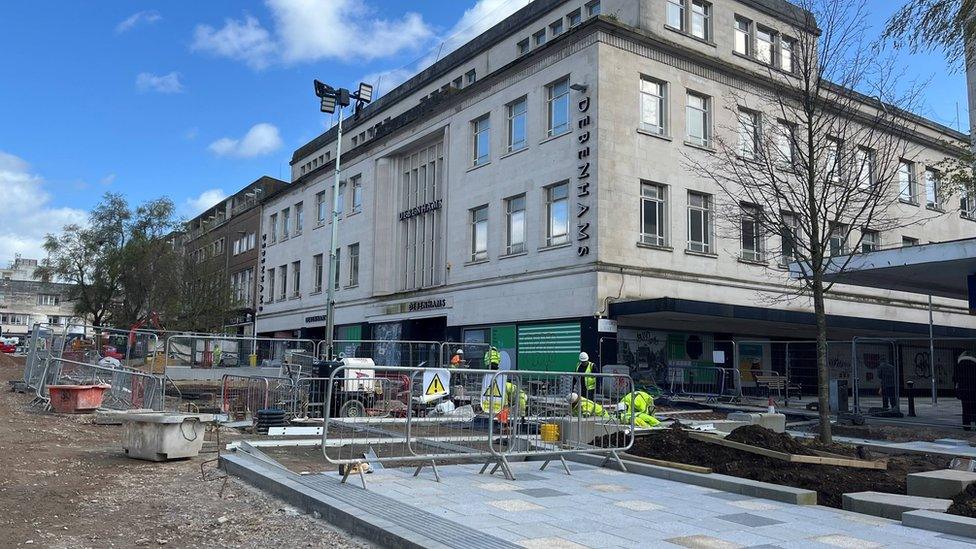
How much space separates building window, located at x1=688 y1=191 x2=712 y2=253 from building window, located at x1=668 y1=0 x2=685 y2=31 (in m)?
6.50

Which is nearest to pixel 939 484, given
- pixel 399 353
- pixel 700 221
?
pixel 399 353

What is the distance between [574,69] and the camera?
2698 centimetres

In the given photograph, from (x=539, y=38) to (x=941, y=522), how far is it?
29.4 metres

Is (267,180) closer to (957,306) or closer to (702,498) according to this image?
(957,306)

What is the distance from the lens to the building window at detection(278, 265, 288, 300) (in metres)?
50.5

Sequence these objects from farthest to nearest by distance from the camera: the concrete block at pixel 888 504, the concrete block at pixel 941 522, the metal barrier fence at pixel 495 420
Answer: the metal barrier fence at pixel 495 420, the concrete block at pixel 888 504, the concrete block at pixel 941 522

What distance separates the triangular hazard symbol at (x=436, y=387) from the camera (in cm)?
1031

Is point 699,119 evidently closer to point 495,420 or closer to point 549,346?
point 549,346

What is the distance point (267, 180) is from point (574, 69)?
37524mm

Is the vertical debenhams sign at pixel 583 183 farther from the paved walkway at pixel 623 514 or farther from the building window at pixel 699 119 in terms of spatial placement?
the paved walkway at pixel 623 514

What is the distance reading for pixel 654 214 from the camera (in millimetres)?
27172

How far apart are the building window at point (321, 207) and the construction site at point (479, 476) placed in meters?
31.0

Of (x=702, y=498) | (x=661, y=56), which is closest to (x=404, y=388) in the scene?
(x=702, y=498)

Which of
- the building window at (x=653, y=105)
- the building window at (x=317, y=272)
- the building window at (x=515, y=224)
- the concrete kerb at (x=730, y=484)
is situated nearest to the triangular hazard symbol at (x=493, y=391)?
the concrete kerb at (x=730, y=484)
